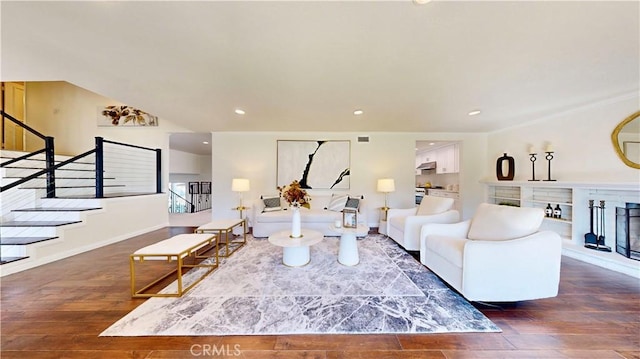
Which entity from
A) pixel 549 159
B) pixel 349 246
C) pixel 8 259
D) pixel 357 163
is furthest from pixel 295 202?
pixel 549 159

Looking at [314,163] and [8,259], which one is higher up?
[314,163]

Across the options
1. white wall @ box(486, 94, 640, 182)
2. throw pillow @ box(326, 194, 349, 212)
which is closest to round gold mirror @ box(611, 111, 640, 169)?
white wall @ box(486, 94, 640, 182)

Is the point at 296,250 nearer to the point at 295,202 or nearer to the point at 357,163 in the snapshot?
the point at 295,202

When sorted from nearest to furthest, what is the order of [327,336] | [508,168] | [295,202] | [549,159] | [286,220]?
[327,336] < [295,202] < [549,159] < [286,220] < [508,168]

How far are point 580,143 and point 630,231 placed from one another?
4.44 ft

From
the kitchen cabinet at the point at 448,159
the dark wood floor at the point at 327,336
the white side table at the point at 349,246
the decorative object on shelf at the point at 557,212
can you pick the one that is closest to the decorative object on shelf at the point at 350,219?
the white side table at the point at 349,246

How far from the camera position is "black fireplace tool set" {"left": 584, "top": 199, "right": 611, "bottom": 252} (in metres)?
3.00

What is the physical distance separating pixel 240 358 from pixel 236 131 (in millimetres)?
4579

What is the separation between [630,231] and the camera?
2777mm

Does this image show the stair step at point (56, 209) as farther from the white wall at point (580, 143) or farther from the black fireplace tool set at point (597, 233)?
the white wall at point (580, 143)

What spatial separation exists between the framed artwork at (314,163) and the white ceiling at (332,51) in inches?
77.4

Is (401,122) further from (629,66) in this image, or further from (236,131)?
(236,131)

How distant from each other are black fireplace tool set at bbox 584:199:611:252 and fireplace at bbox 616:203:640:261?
155 mm

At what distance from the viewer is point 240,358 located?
1.40m
